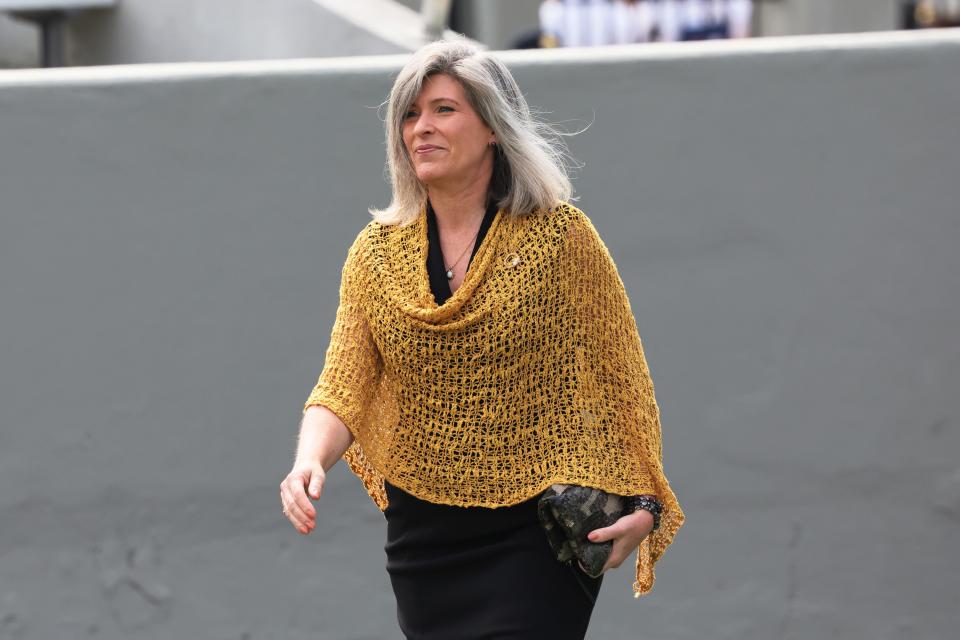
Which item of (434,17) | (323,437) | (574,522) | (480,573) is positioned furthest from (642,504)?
(434,17)

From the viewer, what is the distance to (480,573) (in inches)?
133

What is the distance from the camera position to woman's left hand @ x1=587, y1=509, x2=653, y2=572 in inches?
131

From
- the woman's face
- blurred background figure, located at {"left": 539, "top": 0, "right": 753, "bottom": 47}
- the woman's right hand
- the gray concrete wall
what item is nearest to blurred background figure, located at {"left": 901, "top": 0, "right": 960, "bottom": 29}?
blurred background figure, located at {"left": 539, "top": 0, "right": 753, "bottom": 47}

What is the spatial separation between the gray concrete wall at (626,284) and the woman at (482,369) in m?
1.68

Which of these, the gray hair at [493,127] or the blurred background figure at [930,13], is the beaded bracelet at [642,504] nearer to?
the gray hair at [493,127]

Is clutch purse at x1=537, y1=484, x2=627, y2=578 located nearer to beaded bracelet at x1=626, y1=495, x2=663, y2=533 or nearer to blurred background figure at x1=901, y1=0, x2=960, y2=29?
beaded bracelet at x1=626, y1=495, x2=663, y2=533

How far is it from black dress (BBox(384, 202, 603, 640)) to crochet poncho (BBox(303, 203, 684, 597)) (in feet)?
0.16

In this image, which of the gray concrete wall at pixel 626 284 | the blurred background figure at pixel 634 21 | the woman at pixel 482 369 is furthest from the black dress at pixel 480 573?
the blurred background figure at pixel 634 21

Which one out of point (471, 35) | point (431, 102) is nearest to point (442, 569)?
point (431, 102)

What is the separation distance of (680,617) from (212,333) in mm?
1891

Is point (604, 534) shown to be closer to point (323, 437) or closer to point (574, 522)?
point (574, 522)

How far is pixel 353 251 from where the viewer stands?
3.51m

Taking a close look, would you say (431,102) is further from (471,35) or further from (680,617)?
(471,35)

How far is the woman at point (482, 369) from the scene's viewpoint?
3295 millimetres
